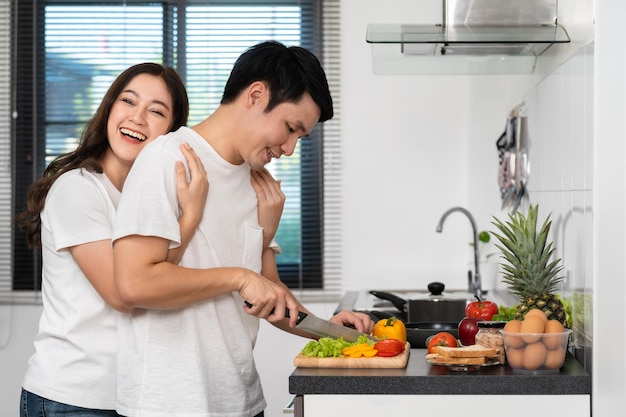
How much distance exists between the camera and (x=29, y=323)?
4.03m

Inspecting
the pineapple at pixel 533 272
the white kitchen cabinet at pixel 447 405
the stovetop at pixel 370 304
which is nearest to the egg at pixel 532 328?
the white kitchen cabinet at pixel 447 405

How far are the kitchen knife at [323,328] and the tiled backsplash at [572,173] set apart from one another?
452 mm

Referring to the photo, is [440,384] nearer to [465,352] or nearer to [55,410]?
[465,352]

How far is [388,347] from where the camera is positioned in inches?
64.2

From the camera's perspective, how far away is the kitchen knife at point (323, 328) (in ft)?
5.30

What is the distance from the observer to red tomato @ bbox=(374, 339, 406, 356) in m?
1.63

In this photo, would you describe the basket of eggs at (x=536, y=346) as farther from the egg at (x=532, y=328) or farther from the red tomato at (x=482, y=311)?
the red tomato at (x=482, y=311)

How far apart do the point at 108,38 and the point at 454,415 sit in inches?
122

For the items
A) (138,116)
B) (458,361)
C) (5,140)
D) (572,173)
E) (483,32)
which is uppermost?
(483,32)

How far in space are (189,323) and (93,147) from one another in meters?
0.52

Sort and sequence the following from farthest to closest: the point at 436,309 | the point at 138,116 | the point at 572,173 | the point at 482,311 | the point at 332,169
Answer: the point at 332,169 < the point at 436,309 < the point at 482,311 < the point at 572,173 < the point at 138,116

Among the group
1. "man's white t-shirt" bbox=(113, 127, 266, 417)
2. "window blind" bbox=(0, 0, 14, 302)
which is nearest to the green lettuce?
"man's white t-shirt" bbox=(113, 127, 266, 417)

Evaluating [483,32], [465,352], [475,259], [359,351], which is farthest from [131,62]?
[465,352]

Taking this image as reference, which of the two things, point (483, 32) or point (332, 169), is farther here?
point (332, 169)
